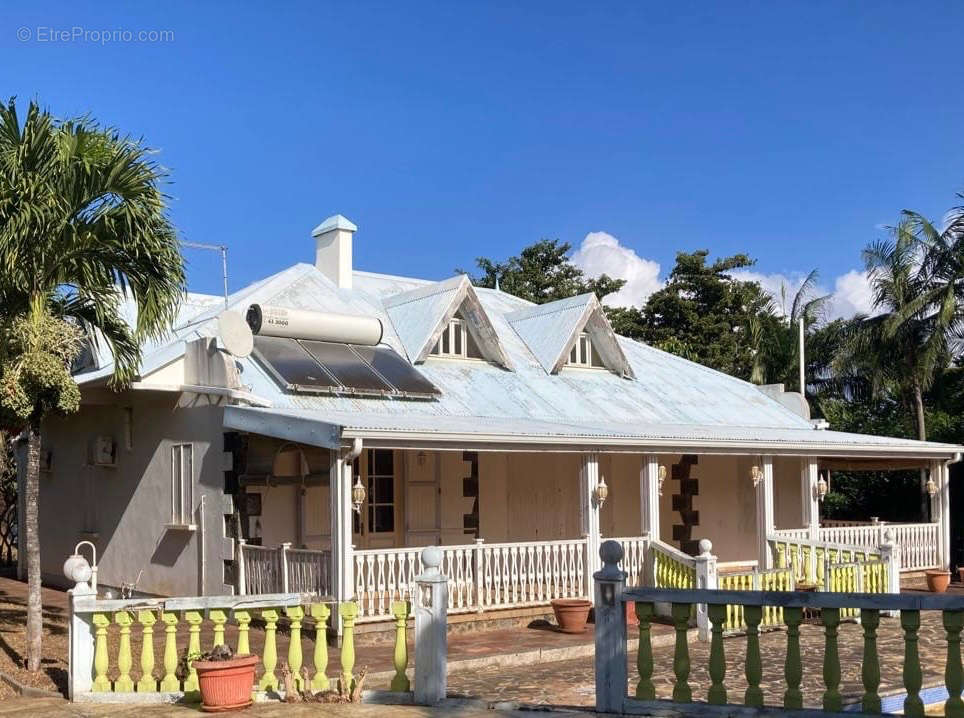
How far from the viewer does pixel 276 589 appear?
1325 cm

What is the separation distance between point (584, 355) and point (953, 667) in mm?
13097

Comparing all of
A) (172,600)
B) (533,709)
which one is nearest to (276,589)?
(172,600)

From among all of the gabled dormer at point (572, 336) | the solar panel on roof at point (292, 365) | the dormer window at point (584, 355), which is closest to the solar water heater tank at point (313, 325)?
the solar panel on roof at point (292, 365)

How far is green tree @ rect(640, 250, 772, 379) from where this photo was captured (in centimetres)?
3756

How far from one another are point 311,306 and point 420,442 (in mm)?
5474

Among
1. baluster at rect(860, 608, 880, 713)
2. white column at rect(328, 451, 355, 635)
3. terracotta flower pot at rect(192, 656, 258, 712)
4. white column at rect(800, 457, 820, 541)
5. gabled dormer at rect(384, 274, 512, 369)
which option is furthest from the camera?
white column at rect(800, 457, 820, 541)

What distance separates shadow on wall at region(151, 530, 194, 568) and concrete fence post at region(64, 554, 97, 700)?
5.48 metres

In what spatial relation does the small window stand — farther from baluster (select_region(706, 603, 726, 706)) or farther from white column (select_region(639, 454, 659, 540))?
baluster (select_region(706, 603, 726, 706))

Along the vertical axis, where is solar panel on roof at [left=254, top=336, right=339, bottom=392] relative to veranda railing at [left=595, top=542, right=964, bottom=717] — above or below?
above

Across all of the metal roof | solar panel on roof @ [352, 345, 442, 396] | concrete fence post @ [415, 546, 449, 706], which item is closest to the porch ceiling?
the metal roof

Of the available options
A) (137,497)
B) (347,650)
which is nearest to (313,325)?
(137,497)

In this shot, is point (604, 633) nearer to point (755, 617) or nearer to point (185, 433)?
point (755, 617)

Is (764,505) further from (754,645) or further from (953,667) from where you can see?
(953,667)

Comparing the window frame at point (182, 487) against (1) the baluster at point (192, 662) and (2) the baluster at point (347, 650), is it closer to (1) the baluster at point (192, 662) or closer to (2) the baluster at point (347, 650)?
(1) the baluster at point (192, 662)
